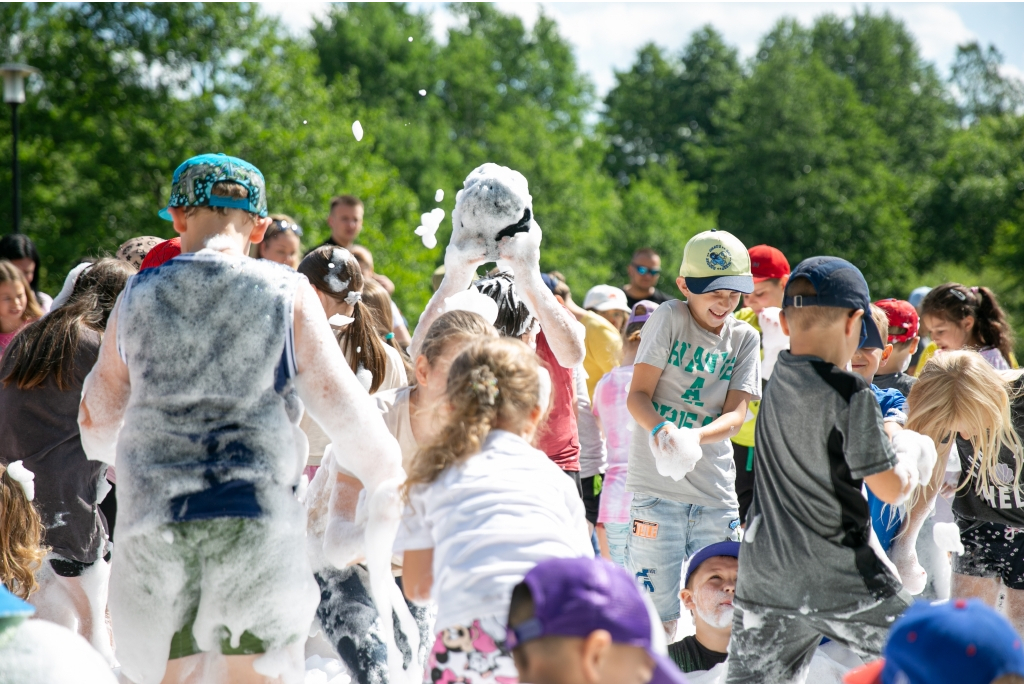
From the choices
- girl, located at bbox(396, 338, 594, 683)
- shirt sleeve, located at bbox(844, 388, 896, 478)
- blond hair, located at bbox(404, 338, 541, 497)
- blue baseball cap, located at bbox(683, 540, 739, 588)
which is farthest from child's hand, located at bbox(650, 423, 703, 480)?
blond hair, located at bbox(404, 338, 541, 497)

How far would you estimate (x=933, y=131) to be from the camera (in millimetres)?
43719

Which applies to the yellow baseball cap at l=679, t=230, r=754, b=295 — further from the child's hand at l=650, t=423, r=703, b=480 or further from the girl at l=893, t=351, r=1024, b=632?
the girl at l=893, t=351, r=1024, b=632

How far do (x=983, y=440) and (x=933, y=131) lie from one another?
44.9 meters

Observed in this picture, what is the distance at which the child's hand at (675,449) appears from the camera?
3373 millimetres

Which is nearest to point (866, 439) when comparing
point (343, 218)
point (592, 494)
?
point (592, 494)

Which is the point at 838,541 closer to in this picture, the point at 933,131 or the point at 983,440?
the point at 983,440

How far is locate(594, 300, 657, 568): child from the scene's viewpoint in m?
4.97

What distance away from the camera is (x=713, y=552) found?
3660 mm

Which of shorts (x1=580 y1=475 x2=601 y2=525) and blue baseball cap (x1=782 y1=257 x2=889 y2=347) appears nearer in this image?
blue baseball cap (x1=782 y1=257 x2=889 y2=347)

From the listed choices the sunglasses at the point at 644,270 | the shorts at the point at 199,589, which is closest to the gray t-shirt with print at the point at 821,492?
the shorts at the point at 199,589

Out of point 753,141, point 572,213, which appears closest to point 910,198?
point 753,141

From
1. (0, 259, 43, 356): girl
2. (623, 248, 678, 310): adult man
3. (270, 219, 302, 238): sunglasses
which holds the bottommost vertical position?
(0, 259, 43, 356): girl

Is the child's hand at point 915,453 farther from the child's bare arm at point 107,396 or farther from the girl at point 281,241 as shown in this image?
the girl at point 281,241

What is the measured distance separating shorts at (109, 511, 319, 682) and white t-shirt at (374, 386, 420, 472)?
58 cm
